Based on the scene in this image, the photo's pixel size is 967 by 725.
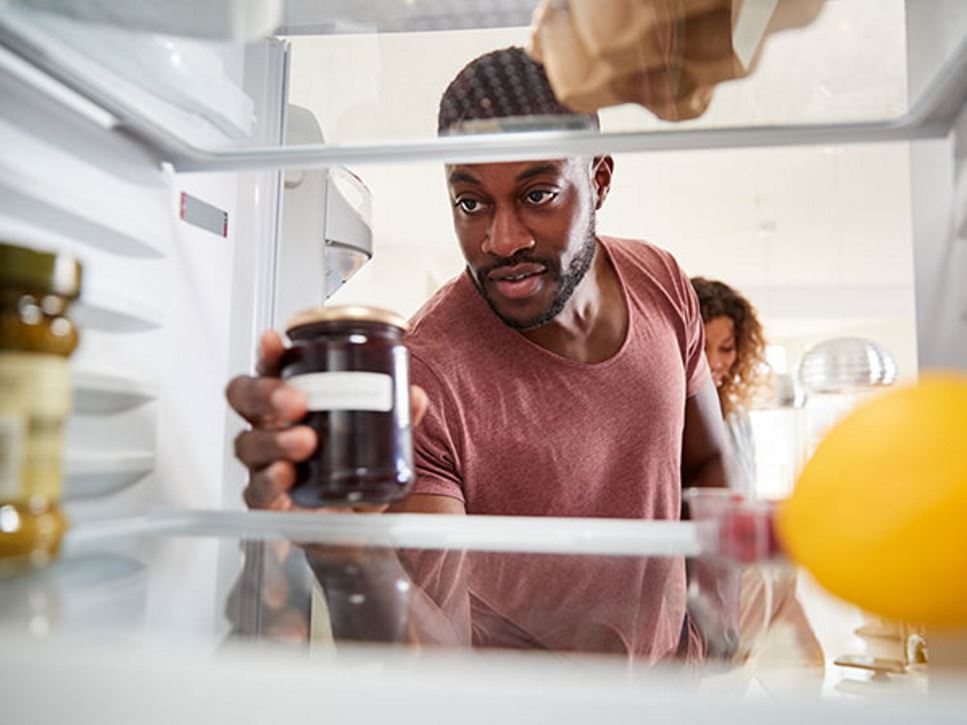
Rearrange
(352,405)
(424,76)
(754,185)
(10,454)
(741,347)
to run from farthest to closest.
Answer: (754,185), (741,347), (424,76), (352,405), (10,454)

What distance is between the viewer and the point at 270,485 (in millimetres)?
724

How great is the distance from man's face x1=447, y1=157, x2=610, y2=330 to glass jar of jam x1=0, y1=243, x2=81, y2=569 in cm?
84

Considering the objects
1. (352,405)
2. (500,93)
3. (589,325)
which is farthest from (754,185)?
(352,405)

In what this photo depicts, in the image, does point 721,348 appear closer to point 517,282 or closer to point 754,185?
point 517,282

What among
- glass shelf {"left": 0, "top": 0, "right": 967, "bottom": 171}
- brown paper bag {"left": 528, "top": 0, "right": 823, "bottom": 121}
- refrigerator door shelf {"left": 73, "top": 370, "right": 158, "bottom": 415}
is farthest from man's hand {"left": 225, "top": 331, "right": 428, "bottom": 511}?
brown paper bag {"left": 528, "top": 0, "right": 823, "bottom": 121}

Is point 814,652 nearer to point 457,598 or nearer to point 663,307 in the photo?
point 457,598

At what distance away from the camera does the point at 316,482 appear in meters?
0.69

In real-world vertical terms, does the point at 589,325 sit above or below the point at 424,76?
below

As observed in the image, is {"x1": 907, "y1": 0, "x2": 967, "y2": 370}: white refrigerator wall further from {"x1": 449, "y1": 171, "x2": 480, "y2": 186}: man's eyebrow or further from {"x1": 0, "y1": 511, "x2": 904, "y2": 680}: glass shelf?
{"x1": 449, "y1": 171, "x2": 480, "y2": 186}: man's eyebrow

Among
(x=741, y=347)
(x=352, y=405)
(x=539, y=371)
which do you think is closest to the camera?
(x=352, y=405)

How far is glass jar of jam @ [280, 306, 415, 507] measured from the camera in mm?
677

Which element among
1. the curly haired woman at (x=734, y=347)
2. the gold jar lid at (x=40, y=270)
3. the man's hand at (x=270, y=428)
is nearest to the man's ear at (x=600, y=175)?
the man's hand at (x=270, y=428)

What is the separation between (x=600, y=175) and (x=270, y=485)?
109cm

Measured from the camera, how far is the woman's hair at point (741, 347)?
9.91 ft
